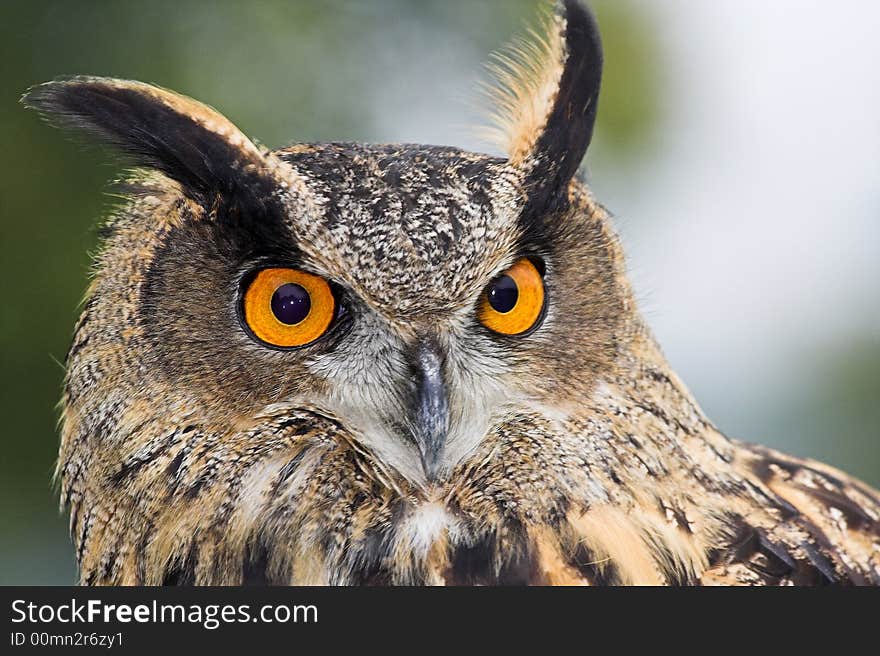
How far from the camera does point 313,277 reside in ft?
3.67

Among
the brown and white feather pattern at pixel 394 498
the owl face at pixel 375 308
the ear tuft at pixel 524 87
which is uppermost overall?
the ear tuft at pixel 524 87

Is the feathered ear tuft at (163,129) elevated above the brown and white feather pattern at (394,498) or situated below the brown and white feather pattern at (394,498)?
above

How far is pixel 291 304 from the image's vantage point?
1115 millimetres

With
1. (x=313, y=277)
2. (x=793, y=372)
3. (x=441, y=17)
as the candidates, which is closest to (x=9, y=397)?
(x=441, y=17)

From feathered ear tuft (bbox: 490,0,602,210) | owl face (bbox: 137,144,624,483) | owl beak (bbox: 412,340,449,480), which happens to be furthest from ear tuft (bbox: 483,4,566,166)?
owl beak (bbox: 412,340,449,480)

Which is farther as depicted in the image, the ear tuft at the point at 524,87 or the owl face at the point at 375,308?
the ear tuft at the point at 524,87

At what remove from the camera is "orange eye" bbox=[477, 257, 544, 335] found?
1150 mm

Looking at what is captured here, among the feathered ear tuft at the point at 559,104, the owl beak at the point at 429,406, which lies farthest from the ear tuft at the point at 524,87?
the owl beak at the point at 429,406

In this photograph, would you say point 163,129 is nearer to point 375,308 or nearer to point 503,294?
point 375,308

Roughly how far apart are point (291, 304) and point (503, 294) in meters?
0.27

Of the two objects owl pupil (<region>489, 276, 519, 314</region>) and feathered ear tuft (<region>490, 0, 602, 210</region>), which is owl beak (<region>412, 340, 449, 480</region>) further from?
feathered ear tuft (<region>490, 0, 602, 210</region>)

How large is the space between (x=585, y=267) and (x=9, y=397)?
2.97 meters

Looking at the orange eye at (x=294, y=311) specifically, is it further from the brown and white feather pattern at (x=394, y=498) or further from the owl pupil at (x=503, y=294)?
the owl pupil at (x=503, y=294)

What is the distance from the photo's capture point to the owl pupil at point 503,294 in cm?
115
